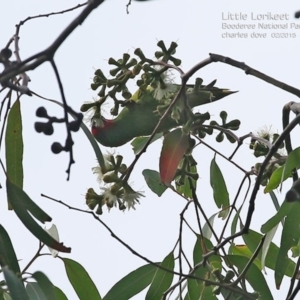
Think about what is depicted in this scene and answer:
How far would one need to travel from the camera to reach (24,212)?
1.32 m

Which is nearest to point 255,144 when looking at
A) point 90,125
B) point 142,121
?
point 142,121

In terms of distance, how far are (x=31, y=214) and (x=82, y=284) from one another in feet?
1.47

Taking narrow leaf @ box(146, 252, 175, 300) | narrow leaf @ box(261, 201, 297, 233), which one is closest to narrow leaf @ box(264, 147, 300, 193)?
narrow leaf @ box(261, 201, 297, 233)

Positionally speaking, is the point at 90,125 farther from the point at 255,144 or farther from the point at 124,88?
the point at 255,144

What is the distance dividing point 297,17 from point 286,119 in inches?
16.2

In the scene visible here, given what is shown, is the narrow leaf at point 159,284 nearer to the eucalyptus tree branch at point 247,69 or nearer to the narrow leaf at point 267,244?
the narrow leaf at point 267,244

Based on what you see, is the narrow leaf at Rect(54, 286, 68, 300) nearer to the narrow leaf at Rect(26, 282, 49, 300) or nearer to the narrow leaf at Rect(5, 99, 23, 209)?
the narrow leaf at Rect(26, 282, 49, 300)

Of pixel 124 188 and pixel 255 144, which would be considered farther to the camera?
pixel 255 144

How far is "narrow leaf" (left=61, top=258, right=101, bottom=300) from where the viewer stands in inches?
67.4

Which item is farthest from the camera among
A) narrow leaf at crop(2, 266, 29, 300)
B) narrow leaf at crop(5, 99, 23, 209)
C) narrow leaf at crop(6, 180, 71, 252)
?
narrow leaf at crop(5, 99, 23, 209)

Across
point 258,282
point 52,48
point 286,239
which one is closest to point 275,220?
point 286,239

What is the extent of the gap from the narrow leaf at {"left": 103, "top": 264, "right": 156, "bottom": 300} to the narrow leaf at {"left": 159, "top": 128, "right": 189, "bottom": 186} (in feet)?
0.99

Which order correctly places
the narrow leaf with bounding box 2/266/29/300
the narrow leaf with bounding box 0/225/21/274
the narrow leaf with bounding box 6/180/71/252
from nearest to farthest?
1. the narrow leaf with bounding box 2/266/29/300
2. the narrow leaf with bounding box 6/180/71/252
3. the narrow leaf with bounding box 0/225/21/274

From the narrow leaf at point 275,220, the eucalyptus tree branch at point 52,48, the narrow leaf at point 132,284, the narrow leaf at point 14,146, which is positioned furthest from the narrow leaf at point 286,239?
the eucalyptus tree branch at point 52,48
